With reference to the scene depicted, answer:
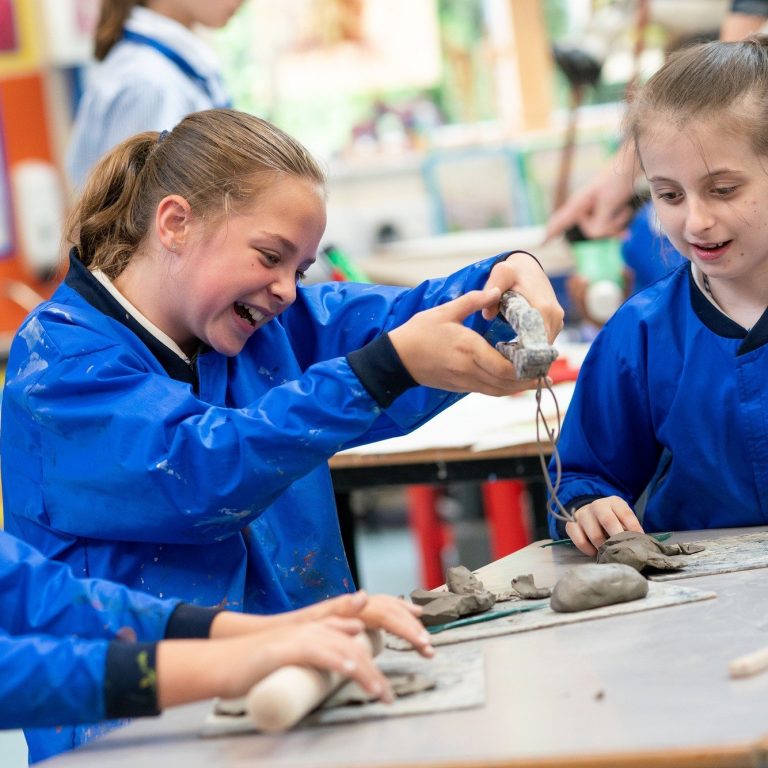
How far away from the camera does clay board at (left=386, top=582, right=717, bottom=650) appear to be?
1321 mm

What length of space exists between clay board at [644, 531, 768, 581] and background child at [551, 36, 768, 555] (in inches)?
4.8

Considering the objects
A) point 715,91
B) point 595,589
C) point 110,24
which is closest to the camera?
point 595,589

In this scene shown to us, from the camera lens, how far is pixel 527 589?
1.49 metres

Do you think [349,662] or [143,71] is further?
[143,71]

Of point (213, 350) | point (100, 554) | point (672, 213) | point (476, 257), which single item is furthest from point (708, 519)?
point (476, 257)

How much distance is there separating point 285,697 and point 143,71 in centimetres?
230

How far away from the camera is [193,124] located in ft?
5.87

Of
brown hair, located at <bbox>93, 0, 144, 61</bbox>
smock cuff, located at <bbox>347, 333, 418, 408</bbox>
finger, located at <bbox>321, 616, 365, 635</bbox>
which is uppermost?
brown hair, located at <bbox>93, 0, 144, 61</bbox>

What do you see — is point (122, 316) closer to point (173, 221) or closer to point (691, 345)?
point (173, 221)

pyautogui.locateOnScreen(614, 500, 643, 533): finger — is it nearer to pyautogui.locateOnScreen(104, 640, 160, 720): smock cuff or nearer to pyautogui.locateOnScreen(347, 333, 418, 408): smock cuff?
pyautogui.locateOnScreen(347, 333, 418, 408): smock cuff

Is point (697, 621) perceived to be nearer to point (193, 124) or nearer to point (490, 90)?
point (193, 124)

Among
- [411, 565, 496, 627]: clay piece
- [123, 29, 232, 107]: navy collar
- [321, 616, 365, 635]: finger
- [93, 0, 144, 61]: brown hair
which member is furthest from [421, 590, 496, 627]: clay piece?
[93, 0, 144, 61]: brown hair

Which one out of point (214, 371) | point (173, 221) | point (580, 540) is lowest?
point (580, 540)

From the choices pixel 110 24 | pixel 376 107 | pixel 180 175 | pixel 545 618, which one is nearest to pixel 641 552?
pixel 545 618
